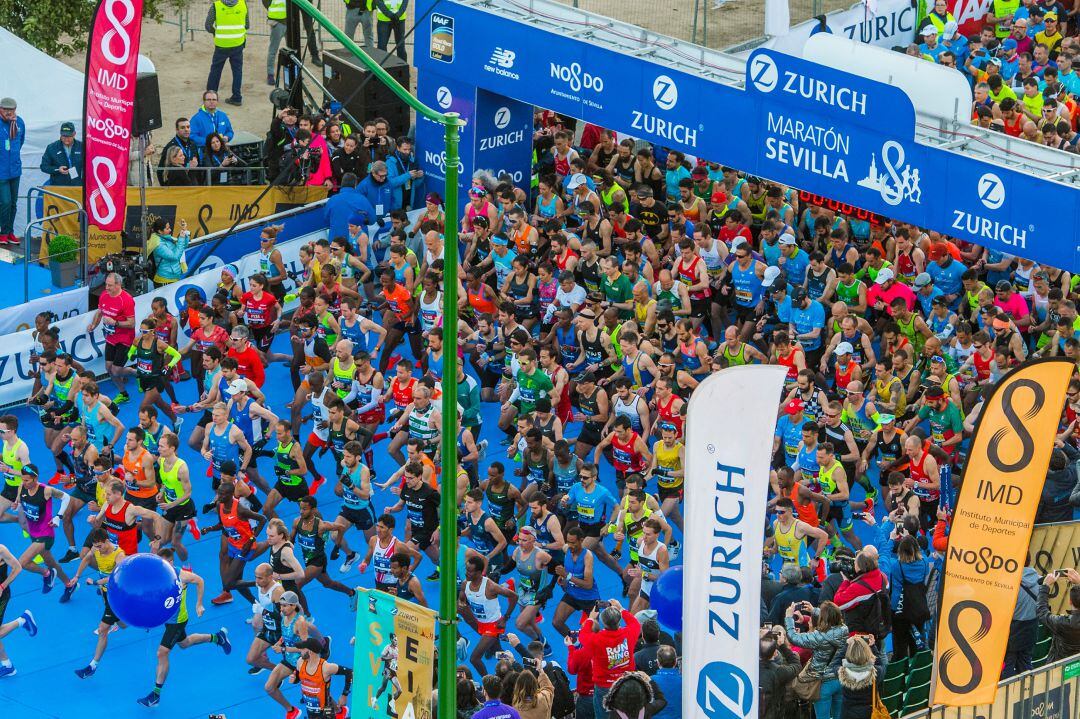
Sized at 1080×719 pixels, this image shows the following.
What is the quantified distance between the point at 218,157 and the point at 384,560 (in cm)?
990

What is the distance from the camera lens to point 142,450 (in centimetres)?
1688

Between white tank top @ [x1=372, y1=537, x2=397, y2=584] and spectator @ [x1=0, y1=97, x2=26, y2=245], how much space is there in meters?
10.00

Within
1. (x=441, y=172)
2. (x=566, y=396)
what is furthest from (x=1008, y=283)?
(x=441, y=172)

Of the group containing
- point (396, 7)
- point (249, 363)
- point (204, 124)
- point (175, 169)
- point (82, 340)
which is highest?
point (396, 7)

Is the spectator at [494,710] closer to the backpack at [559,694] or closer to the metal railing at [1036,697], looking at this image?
the backpack at [559,694]

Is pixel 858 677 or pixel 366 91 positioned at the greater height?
pixel 366 91

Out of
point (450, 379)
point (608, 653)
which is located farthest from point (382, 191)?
point (450, 379)

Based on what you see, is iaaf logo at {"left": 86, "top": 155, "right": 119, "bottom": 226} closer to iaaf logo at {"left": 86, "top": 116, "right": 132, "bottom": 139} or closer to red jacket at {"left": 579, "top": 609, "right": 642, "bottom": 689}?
iaaf logo at {"left": 86, "top": 116, "right": 132, "bottom": 139}

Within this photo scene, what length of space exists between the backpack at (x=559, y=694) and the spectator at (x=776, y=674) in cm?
149

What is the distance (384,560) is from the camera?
15.8m

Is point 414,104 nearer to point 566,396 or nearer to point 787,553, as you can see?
Result: point 787,553

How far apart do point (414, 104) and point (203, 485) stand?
34.0ft

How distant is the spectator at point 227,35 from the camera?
88.5 feet

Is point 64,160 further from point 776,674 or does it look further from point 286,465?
point 776,674
